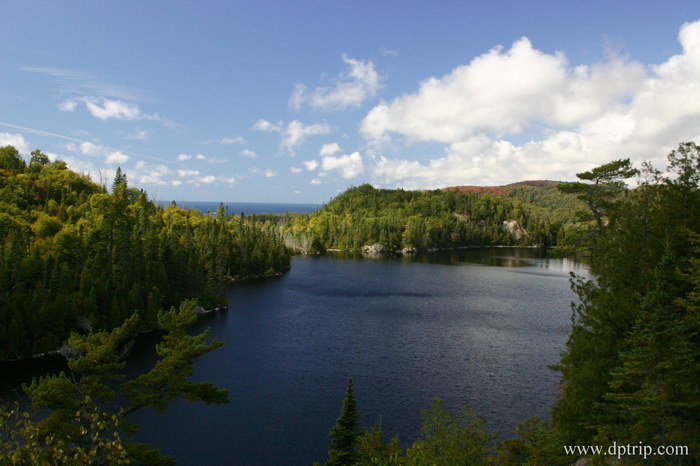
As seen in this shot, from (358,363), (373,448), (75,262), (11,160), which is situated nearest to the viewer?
(373,448)

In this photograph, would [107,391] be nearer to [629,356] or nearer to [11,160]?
[629,356]

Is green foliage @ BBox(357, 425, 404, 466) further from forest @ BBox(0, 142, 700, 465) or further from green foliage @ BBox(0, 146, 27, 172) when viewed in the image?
green foliage @ BBox(0, 146, 27, 172)

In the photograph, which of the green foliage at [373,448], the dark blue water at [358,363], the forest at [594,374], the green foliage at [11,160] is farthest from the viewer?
the green foliage at [11,160]

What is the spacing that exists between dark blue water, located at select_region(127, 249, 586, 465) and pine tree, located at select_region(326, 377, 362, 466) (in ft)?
28.6

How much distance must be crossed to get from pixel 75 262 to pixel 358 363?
49454 millimetres

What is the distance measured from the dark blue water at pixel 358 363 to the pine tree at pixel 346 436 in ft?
28.6

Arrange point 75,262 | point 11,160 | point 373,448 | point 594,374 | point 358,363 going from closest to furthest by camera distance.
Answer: point 594,374 → point 373,448 → point 358,363 → point 75,262 → point 11,160

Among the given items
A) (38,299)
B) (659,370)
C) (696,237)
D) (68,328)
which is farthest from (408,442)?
(38,299)

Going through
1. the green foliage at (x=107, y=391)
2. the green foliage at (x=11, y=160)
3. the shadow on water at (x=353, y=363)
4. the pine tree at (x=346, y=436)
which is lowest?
the shadow on water at (x=353, y=363)

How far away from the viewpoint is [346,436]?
80.8 ft

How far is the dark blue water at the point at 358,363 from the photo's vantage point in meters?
35.6

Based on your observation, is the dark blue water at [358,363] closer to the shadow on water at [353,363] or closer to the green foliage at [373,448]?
the shadow on water at [353,363]

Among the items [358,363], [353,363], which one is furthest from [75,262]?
[358,363]

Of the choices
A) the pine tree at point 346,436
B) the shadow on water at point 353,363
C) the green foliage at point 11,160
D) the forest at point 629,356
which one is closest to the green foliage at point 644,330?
the forest at point 629,356
